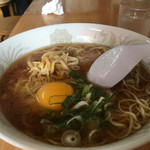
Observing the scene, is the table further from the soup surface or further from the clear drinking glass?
the soup surface

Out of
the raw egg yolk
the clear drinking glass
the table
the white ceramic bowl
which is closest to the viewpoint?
the raw egg yolk

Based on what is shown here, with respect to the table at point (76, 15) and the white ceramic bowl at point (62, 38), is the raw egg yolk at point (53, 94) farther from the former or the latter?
the table at point (76, 15)

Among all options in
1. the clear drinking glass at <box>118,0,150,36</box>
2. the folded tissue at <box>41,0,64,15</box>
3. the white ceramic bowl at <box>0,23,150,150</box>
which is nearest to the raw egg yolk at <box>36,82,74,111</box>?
the white ceramic bowl at <box>0,23,150,150</box>

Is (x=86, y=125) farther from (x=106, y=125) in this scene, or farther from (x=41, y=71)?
(x=41, y=71)

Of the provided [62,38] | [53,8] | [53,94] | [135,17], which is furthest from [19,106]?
[53,8]

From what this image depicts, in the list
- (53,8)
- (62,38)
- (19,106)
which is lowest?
(19,106)

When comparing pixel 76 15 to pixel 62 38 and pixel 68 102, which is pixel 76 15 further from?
pixel 68 102
